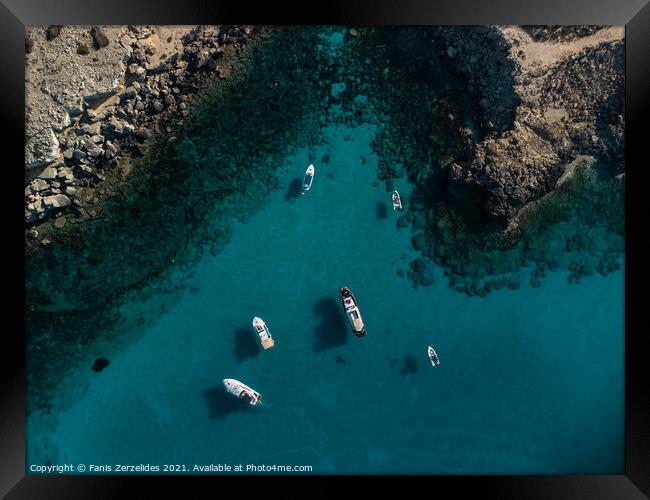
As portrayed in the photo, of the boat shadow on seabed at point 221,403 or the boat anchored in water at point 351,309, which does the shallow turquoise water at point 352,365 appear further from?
the boat anchored in water at point 351,309

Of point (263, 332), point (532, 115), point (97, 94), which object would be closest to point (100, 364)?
point (263, 332)

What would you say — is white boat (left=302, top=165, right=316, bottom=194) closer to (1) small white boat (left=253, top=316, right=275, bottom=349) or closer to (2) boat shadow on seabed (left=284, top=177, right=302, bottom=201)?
(2) boat shadow on seabed (left=284, top=177, right=302, bottom=201)

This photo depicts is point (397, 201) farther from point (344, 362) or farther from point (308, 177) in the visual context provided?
point (344, 362)

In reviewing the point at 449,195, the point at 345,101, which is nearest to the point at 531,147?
the point at 449,195

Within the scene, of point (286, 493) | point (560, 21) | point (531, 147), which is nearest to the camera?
point (560, 21)

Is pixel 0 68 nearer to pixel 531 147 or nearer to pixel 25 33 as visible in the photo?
pixel 25 33

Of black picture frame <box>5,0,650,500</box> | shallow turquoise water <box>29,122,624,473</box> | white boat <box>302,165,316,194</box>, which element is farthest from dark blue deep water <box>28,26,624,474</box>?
black picture frame <box>5,0,650,500</box>

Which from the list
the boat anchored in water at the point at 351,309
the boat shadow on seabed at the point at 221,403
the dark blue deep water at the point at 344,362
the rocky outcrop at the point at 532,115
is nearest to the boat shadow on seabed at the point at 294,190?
the dark blue deep water at the point at 344,362
